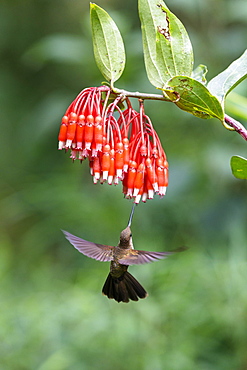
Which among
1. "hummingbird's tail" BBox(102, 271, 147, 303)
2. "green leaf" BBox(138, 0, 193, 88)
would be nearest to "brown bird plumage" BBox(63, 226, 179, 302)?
"hummingbird's tail" BBox(102, 271, 147, 303)

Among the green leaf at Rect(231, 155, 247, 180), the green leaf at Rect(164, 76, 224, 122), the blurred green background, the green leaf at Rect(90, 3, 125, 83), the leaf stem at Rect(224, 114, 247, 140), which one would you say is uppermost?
the green leaf at Rect(90, 3, 125, 83)

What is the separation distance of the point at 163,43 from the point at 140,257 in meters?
0.94

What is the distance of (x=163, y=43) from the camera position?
1.85 m

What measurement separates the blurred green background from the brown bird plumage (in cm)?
77

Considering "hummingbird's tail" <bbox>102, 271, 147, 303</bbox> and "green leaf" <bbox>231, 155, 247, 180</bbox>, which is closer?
"green leaf" <bbox>231, 155, 247, 180</bbox>

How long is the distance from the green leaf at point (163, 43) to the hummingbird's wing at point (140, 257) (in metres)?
0.70

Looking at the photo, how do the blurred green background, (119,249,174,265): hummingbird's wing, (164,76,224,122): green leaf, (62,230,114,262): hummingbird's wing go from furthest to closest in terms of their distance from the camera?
the blurred green background → (62,230,114,262): hummingbird's wing → (119,249,174,265): hummingbird's wing → (164,76,224,122): green leaf

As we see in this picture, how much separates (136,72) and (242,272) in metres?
1.91

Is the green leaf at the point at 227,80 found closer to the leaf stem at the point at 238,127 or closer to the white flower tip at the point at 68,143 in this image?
the leaf stem at the point at 238,127

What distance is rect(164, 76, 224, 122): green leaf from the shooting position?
1748 mm

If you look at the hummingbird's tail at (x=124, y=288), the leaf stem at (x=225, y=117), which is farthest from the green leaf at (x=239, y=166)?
the hummingbird's tail at (x=124, y=288)

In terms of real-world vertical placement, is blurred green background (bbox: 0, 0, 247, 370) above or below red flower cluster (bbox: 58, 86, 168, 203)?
below

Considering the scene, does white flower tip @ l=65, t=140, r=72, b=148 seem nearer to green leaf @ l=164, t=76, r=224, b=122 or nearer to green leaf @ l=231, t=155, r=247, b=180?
green leaf @ l=164, t=76, r=224, b=122

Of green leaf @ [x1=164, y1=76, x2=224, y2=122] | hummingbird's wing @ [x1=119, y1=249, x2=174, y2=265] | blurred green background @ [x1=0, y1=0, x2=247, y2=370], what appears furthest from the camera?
blurred green background @ [x1=0, y1=0, x2=247, y2=370]
